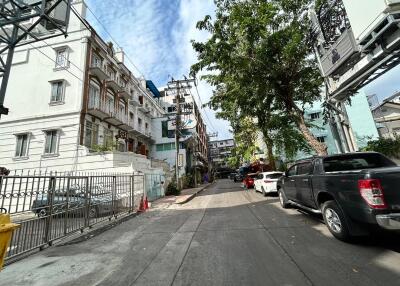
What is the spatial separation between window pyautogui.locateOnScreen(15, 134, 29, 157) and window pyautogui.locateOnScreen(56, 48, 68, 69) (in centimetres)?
638

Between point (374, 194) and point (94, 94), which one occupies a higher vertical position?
point (94, 94)

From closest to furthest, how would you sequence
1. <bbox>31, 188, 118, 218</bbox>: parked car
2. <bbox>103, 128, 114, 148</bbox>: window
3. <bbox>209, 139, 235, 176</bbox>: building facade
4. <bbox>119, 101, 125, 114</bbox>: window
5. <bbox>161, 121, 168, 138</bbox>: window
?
1. <bbox>31, 188, 118, 218</bbox>: parked car
2. <bbox>103, 128, 114, 148</bbox>: window
3. <bbox>119, 101, 125, 114</bbox>: window
4. <bbox>161, 121, 168, 138</bbox>: window
5. <bbox>209, 139, 235, 176</bbox>: building facade

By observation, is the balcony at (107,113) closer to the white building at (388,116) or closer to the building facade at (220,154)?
the white building at (388,116)

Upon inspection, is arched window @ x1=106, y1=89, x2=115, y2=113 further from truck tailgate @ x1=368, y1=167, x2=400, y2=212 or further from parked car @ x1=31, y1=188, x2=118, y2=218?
truck tailgate @ x1=368, y1=167, x2=400, y2=212

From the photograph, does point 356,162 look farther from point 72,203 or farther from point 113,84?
point 113,84

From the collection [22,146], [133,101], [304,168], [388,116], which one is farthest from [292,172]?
[388,116]

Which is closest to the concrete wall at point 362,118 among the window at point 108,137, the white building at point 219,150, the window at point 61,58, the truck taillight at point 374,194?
the truck taillight at point 374,194

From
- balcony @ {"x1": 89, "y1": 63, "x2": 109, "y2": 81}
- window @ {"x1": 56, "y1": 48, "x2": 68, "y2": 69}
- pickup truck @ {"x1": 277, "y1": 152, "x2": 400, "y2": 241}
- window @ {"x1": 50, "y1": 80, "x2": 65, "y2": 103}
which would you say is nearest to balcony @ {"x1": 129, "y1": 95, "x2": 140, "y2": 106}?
balcony @ {"x1": 89, "y1": 63, "x2": 109, "y2": 81}

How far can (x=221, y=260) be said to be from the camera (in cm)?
429

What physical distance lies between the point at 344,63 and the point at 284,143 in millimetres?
Answer: 9931

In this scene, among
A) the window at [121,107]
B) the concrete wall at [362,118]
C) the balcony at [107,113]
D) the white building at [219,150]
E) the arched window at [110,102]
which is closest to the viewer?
the balcony at [107,113]

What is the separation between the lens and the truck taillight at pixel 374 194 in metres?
4.01

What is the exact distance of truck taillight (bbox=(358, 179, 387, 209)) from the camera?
4008 millimetres

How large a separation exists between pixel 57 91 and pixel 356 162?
2103cm
